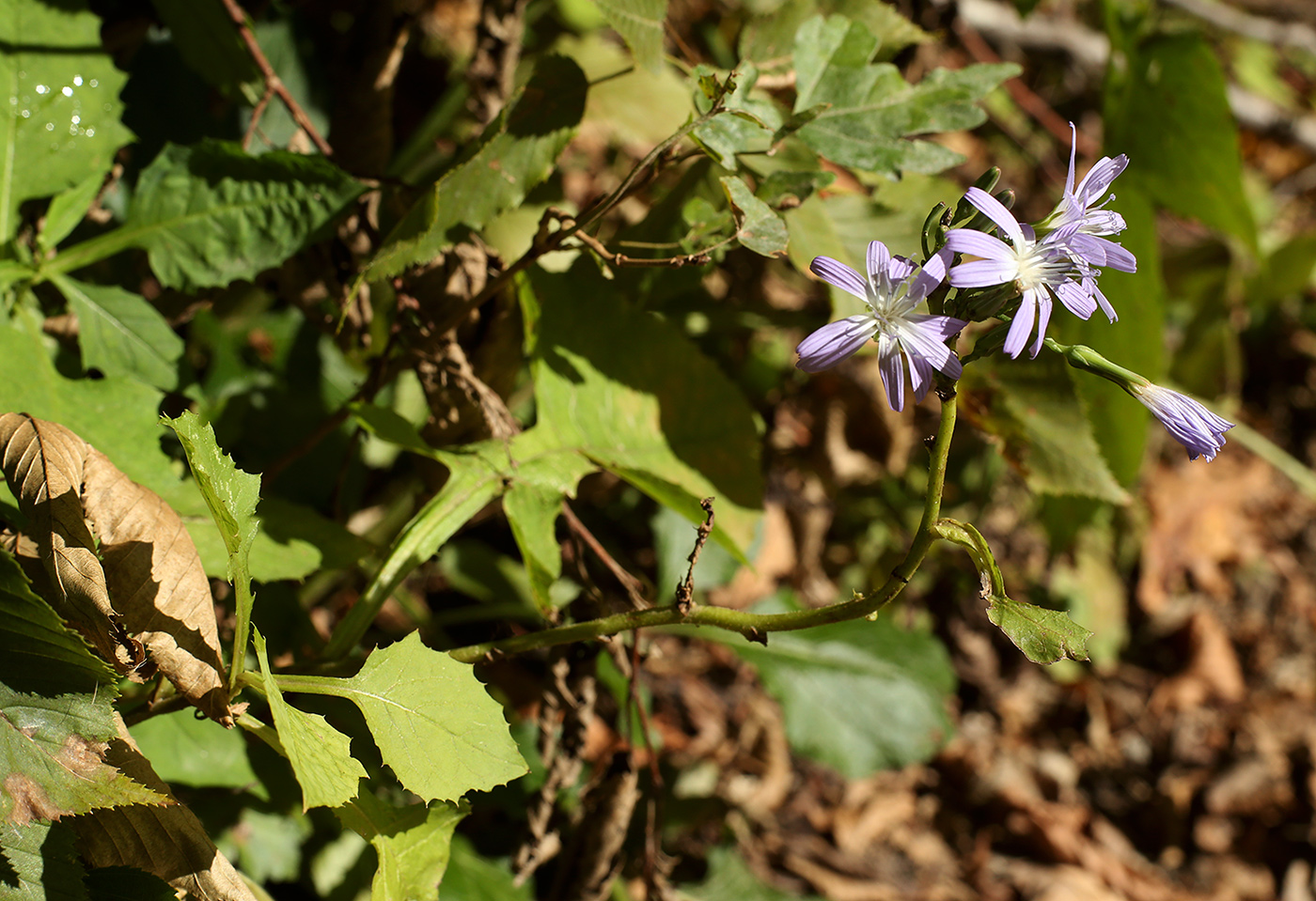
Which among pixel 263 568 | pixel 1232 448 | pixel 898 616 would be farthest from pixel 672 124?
pixel 1232 448

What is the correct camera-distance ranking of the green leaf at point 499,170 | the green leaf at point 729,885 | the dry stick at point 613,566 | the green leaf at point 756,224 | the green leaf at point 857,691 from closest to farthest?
the green leaf at point 756,224 → the green leaf at point 499,170 → the dry stick at point 613,566 → the green leaf at point 857,691 → the green leaf at point 729,885

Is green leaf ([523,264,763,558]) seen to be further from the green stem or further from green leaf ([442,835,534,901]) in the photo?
green leaf ([442,835,534,901])

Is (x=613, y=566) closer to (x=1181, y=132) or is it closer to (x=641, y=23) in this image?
(x=641, y=23)

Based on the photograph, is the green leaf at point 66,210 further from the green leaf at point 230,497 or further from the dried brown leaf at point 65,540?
the green leaf at point 230,497

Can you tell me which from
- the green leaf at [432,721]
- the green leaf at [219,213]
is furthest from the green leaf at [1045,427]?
the green leaf at [219,213]

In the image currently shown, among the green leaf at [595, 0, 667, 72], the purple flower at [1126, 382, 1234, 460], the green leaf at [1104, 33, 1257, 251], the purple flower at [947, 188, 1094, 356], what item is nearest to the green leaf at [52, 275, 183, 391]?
the green leaf at [595, 0, 667, 72]

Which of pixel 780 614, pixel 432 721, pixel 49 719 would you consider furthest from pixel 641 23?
pixel 49 719
